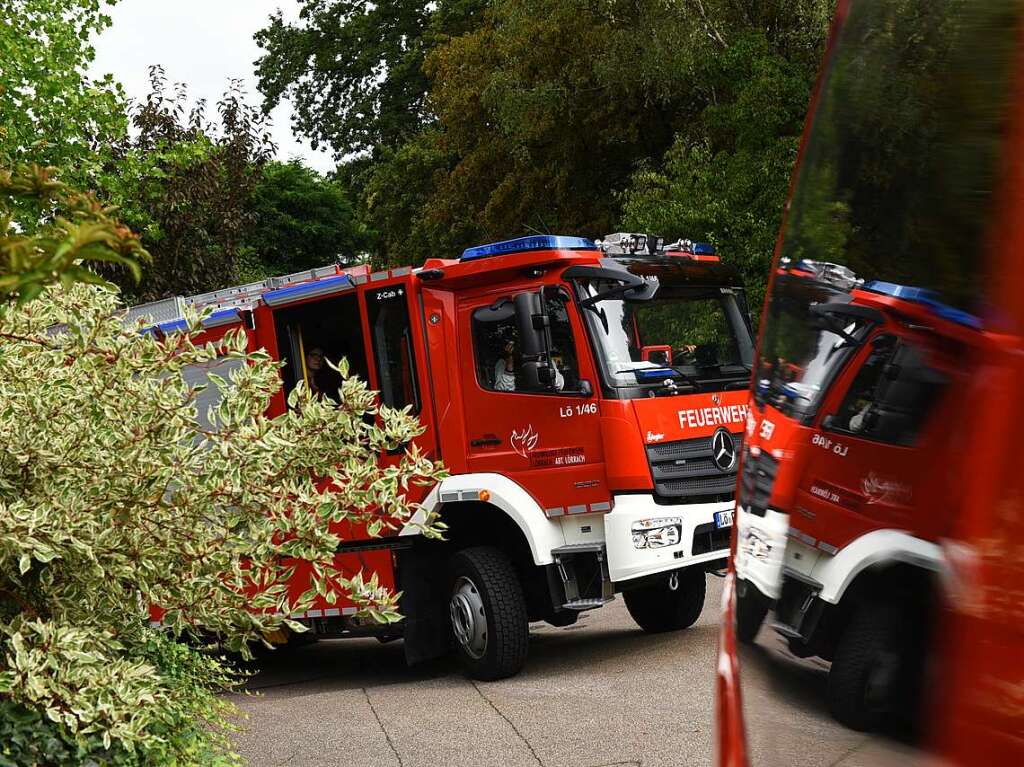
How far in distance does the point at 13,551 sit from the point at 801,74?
16.4 metres

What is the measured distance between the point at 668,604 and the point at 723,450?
5.20 feet

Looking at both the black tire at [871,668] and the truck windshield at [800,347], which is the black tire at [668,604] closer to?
the truck windshield at [800,347]

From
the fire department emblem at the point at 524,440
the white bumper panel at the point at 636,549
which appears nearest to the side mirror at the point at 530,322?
the fire department emblem at the point at 524,440

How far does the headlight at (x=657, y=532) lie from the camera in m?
7.63

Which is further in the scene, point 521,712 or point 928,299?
point 521,712

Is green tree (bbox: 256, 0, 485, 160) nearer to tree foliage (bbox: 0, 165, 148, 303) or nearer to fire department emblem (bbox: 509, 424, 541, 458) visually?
fire department emblem (bbox: 509, 424, 541, 458)

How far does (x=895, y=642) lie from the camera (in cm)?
119

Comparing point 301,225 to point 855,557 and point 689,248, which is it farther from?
point 855,557

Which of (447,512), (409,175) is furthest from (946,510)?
(409,175)

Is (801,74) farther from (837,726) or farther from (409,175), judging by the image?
(837,726)

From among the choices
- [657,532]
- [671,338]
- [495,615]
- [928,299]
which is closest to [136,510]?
[928,299]

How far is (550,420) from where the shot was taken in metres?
7.98

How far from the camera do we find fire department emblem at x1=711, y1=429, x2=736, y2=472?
26.5 ft

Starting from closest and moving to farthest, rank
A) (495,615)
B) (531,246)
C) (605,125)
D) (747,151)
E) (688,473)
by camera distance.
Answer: (495,615)
(688,473)
(531,246)
(747,151)
(605,125)
